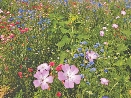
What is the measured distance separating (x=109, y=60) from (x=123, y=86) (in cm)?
55

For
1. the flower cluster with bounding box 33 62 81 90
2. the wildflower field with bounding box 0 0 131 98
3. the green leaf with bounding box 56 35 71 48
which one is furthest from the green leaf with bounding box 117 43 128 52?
the flower cluster with bounding box 33 62 81 90

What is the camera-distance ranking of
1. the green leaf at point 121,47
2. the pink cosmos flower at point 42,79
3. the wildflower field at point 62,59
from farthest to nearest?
the green leaf at point 121,47
the wildflower field at point 62,59
the pink cosmos flower at point 42,79

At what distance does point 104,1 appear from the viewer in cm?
837

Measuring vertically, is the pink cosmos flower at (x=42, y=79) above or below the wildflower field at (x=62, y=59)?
below

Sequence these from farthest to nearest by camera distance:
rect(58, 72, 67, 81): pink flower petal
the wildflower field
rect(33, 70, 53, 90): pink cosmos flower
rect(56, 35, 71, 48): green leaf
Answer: rect(56, 35, 71, 48): green leaf → the wildflower field → rect(33, 70, 53, 90): pink cosmos flower → rect(58, 72, 67, 81): pink flower petal

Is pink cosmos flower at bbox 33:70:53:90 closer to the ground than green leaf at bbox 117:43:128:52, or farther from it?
closer to the ground

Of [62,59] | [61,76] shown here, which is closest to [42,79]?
[61,76]

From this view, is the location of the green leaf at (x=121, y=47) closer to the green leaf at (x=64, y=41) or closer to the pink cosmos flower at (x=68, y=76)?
the green leaf at (x=64, y=41)

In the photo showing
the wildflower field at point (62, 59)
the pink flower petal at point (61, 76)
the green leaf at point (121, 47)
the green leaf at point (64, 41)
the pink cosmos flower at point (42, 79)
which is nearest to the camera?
the pink flower petal at point (61, 76)

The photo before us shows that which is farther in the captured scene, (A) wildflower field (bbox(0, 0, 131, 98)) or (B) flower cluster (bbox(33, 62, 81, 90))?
(A) wildflower field (bbox(0, 0, 131, 98))

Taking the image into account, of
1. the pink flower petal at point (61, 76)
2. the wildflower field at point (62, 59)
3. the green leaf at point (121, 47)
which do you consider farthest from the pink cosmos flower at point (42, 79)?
the green leaf at point (121, 47)

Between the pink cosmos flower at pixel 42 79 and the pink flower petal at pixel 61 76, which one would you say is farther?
the pink cosmos flower at pixel 42 79

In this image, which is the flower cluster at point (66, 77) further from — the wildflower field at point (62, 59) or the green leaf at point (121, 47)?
the green leaf at point (121, 47)

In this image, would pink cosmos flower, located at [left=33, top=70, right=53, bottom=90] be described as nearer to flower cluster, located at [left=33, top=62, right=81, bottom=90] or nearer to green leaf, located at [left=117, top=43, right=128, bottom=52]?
flower cluster, located at [left=33, top=62, right=81, bottom=90]
